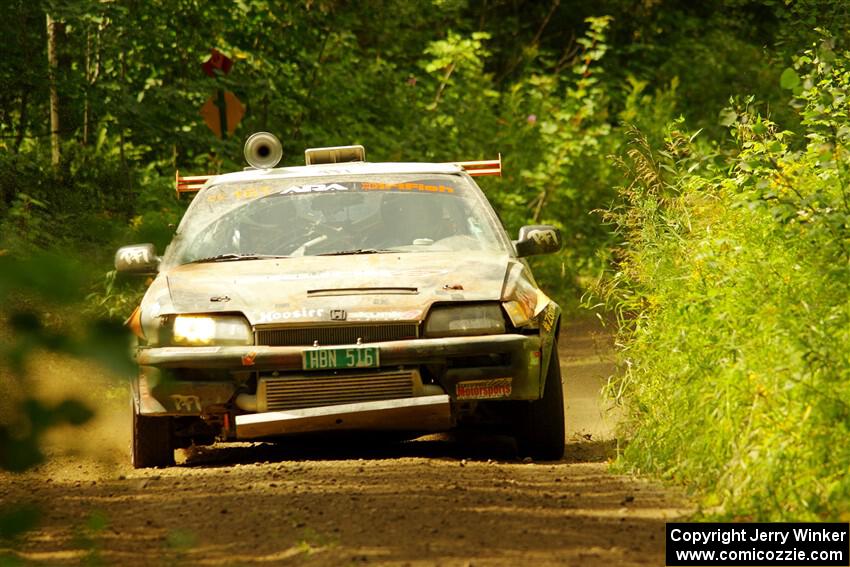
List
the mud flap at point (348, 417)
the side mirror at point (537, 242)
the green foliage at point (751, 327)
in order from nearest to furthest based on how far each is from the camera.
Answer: the green foliage at point (751, 327) < the mud flap at point (348, 417) < the side mirror at point (537, 242)

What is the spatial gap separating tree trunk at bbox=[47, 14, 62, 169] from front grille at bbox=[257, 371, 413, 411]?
9580 mm

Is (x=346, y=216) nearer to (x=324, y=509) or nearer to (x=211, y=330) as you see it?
(x=211, y=330)

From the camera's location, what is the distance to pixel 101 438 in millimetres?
3365

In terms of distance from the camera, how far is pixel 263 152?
9.65 metres

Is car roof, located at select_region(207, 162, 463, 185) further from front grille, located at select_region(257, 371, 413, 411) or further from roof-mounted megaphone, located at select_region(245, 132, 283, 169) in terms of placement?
front grille, located at select_region(257, 371, 413, 411)

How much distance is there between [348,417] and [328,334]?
42cm

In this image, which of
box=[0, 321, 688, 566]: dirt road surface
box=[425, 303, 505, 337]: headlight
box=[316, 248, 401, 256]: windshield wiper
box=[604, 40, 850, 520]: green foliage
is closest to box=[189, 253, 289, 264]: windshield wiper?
box=[316, 248, 401, 256]: windshield wiper

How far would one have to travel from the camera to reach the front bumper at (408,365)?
23.3ft

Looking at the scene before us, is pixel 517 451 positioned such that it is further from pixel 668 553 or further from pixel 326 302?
pixel 668 553

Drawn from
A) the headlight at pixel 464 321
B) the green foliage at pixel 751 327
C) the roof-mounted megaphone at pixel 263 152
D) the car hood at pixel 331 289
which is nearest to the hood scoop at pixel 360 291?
the car hood at pixel 331 289

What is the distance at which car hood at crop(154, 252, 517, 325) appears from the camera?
720 centimetres

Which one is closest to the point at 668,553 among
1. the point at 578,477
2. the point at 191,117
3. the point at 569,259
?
the point at 578,477

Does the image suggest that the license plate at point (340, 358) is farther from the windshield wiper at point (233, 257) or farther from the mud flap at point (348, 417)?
the windshield wiper at point (233, 257)

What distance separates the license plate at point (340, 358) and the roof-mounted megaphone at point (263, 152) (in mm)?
2714
